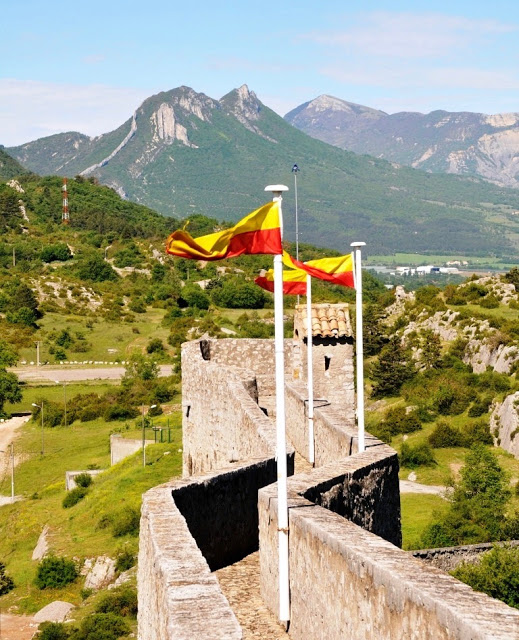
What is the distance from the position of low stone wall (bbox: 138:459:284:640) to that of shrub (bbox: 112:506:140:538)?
22714mm

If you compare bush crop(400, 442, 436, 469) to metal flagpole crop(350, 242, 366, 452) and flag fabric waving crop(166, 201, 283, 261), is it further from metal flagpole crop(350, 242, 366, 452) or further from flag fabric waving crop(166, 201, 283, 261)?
flag fabric waving crop(166, 201, 283, 261)

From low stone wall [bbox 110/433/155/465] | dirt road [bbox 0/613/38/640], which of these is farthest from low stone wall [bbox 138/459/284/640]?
low stone wall [bbox 110/433/155/465]

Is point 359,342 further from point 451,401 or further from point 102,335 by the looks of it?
point 102,335

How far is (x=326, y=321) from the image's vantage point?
66.6ft

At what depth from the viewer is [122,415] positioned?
223ft

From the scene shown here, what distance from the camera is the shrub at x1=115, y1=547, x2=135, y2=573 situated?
99.6ft

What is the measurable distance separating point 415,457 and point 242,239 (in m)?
28.8

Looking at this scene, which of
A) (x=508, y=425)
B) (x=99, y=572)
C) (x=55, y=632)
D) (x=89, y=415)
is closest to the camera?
(x=55, y=632)

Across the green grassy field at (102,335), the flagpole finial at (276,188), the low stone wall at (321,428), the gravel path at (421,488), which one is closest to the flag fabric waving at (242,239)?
the flagpole finial at (276,188)

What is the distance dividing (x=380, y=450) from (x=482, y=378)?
116 feet

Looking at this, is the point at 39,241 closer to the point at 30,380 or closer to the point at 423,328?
the point at 30,380

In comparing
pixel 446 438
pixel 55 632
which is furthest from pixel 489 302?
pixel 55 632

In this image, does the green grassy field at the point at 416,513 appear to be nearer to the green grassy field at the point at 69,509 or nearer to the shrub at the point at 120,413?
the green grassy field at the point at 69,509

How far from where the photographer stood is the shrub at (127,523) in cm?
3388
